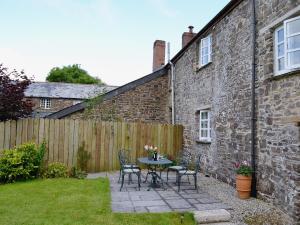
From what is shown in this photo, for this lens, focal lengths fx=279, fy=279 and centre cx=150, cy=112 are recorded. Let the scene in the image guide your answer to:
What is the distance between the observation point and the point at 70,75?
155ft

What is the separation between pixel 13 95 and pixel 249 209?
765 cm

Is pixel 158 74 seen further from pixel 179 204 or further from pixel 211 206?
pixel 211 206

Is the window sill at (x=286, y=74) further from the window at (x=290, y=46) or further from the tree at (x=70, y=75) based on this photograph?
the tree at (x=70, y=75)

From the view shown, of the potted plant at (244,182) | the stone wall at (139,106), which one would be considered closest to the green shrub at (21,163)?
the stone wall at (139,106)

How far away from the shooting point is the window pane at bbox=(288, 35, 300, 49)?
5805mm

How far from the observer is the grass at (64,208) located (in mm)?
5016

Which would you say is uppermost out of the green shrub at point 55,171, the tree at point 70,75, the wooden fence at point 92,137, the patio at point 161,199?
the tree at point 70,75

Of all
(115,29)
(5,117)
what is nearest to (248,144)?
(5,117)

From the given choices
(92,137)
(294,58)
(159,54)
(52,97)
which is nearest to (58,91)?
(52,97)

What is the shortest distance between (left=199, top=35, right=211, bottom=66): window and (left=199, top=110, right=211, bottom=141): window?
188 centimetres

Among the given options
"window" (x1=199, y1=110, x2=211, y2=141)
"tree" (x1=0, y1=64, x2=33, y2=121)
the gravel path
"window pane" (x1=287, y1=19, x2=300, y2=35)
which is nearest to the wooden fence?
"tree" (x1=0, y1=64, x2=33, y2=121)

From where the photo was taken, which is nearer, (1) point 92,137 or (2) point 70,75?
(1) point 92,137

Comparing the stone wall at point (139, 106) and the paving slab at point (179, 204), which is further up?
the stone wall at point (139, 106)

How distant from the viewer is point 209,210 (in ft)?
18.5
